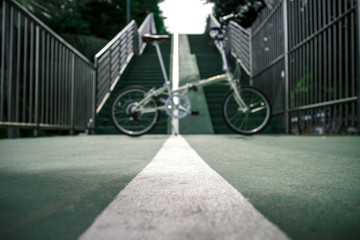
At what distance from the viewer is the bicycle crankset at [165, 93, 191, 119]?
552cm

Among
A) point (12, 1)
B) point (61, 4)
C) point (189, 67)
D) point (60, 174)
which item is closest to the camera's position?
point (60, 174)

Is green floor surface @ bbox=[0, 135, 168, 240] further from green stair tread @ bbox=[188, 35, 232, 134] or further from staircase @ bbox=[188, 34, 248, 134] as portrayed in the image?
green stair tread @ bbox=[188, 35, 232, 134]

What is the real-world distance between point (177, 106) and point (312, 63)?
274 cm

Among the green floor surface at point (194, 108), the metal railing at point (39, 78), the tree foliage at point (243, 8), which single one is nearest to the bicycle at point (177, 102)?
the green floor surface at point (194, 108)

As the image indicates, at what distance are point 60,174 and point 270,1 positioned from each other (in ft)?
26.7

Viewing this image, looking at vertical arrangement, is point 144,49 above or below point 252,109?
above

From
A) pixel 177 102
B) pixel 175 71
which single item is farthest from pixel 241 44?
pixel 177 102

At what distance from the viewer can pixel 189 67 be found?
11547 mm

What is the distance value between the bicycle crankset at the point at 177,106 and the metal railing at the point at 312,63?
241cm

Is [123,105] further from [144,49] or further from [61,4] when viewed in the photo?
[144,49]

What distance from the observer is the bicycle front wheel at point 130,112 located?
557 centimetres

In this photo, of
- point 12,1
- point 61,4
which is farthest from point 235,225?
point 61,4

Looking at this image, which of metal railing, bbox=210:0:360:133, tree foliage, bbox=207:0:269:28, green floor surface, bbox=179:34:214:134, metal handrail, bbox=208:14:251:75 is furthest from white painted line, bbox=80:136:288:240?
tree foliage, bbox=207:0:269:28

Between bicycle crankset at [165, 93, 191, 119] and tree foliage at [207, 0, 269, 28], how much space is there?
20.4 metres
